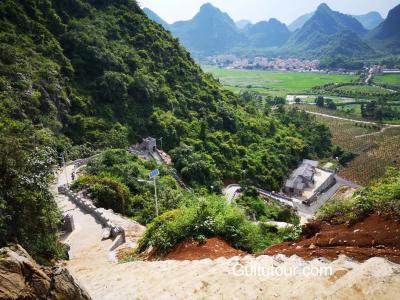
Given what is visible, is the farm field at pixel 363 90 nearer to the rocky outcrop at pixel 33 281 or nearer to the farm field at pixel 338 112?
the farm field at pixel 338 112

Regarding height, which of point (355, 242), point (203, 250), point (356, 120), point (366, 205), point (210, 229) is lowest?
point (356, 120)

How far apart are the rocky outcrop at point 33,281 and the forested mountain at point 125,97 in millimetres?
18770

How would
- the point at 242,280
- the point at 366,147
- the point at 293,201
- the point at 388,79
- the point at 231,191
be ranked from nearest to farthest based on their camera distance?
the point at 242,280 < the point at 231,191 < the point at 293,201 < the point at 366,147 < the point at 388,79

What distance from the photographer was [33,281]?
22.8 ft

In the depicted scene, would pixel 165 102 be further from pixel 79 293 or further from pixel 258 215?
pixel 79 293

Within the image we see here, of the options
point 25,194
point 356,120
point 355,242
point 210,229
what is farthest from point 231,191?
point 356,120

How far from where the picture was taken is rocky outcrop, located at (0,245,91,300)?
6.65 metres

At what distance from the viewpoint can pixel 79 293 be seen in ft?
23.2

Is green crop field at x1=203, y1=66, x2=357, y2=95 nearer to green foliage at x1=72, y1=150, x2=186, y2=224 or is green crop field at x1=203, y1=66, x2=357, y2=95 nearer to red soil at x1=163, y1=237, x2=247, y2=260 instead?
green foliage at x1=72, y1=150, x2=186, y2=224

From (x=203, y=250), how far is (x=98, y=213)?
11.3m

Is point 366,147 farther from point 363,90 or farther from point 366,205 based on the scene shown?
point 363,90

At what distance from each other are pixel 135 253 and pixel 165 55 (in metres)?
46.9

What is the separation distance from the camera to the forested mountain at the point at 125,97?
35.5 metres

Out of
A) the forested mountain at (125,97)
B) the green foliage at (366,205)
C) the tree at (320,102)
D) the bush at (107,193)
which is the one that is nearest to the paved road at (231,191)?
the forested mountain at (125,97)
